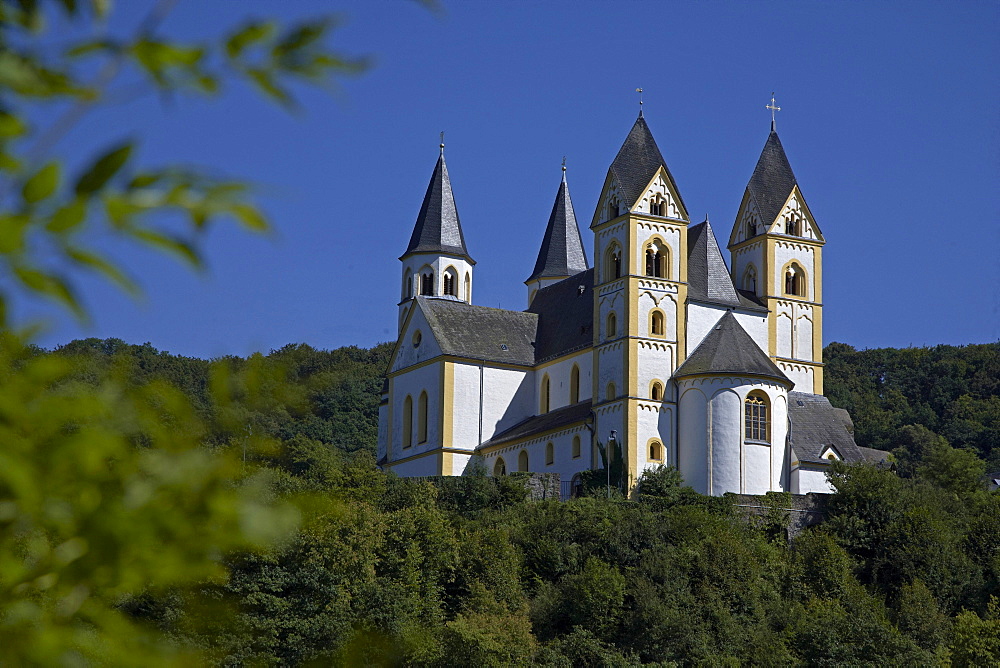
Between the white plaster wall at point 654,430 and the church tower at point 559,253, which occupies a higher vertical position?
the church tower at point 559,253

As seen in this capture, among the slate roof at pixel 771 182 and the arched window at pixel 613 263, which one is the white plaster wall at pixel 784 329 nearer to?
the slate roof at pixel 771 182

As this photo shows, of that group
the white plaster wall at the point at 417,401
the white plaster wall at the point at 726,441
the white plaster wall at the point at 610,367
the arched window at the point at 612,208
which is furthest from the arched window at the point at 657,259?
the white plaster wall at the point at 417,401

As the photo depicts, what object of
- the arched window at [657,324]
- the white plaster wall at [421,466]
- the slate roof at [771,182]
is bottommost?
the white plaster wall at [421,466]

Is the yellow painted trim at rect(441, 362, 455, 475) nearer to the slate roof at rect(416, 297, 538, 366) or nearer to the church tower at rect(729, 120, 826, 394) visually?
the slate roof at rect(416, 297, 538, 366)

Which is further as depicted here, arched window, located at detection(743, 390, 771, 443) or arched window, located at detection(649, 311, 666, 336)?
arched window, located at detection(649, 311, 666, 336)

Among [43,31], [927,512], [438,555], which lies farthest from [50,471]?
[927,512]

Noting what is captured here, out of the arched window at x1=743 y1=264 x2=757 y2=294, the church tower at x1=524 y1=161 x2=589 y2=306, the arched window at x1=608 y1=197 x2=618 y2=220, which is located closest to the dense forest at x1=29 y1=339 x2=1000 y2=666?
the arched window at x1=608 y1=197 x2=618 y2=220

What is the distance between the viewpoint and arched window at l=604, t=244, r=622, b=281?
6392 centimetres

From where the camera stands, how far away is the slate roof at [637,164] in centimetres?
6406

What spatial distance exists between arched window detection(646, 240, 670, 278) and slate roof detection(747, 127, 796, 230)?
7506 mm

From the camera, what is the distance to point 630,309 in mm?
62312

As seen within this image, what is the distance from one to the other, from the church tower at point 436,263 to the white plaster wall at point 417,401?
6.83 m

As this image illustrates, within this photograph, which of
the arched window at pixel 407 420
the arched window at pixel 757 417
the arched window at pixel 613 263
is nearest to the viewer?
the arched window at pixel 757 417

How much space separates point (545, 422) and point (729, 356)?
30.2 feet
